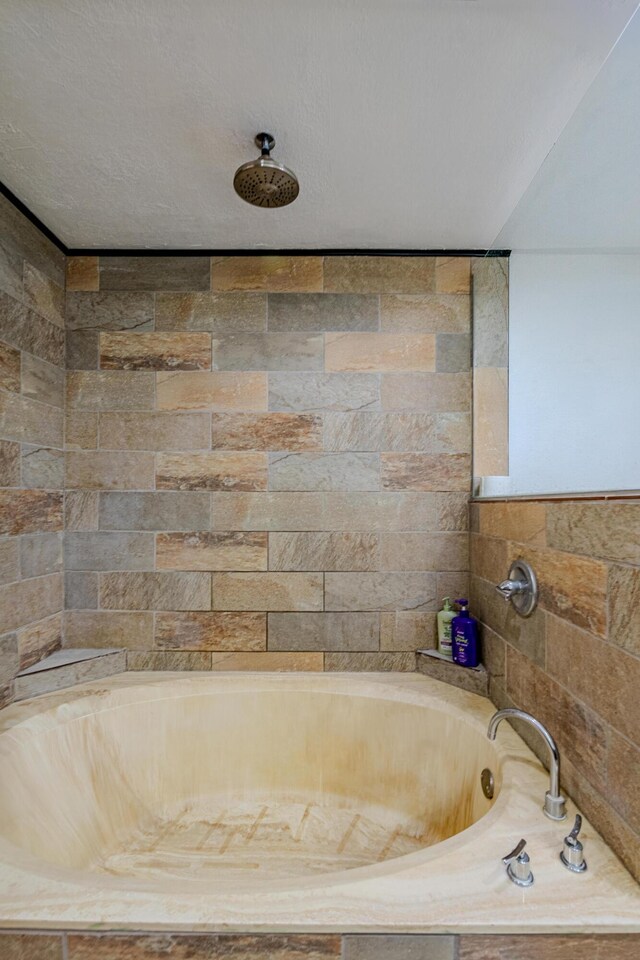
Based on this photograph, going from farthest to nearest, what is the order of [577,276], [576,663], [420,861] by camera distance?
[577,276] → [576,663] → [420,861]

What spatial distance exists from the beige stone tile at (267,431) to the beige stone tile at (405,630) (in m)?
0.79

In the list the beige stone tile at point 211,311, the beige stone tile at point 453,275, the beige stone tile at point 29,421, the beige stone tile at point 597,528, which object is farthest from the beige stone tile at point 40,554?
the beige stone tile at point 453,275

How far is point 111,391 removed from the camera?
6.38ft

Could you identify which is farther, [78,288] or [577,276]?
[78,288]

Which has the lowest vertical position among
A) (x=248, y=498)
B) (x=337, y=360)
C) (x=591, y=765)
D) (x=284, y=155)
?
(x=591, y=765)

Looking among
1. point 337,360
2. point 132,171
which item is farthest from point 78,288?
point 337,360

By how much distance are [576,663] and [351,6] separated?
1606mm

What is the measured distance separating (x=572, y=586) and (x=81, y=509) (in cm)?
187

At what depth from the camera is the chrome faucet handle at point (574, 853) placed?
913mm

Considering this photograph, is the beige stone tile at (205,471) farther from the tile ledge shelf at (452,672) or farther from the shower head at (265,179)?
the tile ledge shelf at (452,672)

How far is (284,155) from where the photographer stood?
4.58 feet

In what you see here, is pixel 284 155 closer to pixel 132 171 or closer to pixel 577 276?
pixel 132 171

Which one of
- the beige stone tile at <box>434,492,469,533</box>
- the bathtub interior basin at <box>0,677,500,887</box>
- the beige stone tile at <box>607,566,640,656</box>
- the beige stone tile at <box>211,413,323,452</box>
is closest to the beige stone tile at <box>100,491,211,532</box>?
the beige stone tile at <box>211,413,323,452</box>

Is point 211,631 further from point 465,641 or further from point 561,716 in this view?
point 561,716
